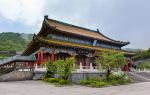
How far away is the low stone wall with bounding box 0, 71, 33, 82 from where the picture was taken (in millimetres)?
25781

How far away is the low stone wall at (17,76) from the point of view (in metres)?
25.8

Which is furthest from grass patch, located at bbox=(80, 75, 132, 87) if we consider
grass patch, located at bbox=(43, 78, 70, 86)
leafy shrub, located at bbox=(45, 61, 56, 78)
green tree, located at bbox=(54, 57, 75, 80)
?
leafy shrub, located at bbox=(45, 61, 56, 78)

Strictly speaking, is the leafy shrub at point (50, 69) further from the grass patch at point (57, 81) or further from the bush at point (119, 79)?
the bush at point (119, 79)

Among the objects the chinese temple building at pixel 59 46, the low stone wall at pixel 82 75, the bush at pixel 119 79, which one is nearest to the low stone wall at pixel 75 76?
the low stone wall at pixel 82 75

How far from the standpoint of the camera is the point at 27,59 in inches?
1128

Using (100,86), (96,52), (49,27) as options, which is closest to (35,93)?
(100,86)

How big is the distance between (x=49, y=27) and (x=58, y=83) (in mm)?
13015

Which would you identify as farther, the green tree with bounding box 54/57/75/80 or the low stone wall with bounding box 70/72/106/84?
the low stone wall with bounding box 70/72/106/84

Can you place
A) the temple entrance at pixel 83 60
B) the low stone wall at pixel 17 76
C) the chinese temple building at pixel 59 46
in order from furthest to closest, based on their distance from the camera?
1. the temple entrance at pixel 83 60
2. the chinese temple building at pixel 59 46
3. the low stone wall at pixel 17 76

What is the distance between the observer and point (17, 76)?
1061 inches

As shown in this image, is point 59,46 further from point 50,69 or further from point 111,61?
point 111,61

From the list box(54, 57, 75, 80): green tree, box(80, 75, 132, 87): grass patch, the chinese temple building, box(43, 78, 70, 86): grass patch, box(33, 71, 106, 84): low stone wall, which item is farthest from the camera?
the chinese temple building

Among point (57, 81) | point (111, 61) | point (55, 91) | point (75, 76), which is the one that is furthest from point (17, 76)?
point (111, 61)

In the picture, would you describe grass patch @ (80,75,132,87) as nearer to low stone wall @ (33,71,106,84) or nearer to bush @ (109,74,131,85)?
bush @ (109,74,131,85)
